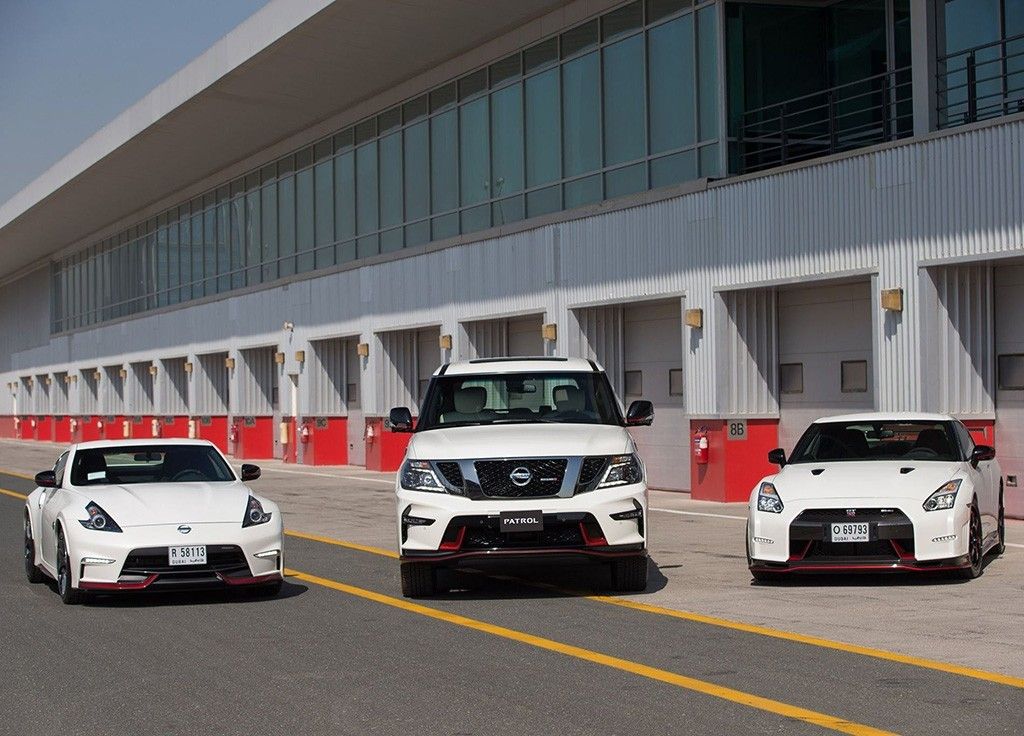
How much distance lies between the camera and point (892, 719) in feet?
24.2

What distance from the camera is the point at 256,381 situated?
4500 centimetres

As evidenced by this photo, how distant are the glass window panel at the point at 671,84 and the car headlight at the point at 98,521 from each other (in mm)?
15377

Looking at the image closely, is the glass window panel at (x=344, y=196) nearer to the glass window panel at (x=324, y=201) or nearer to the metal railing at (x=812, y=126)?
the glass window panel at (x=324, y=201)

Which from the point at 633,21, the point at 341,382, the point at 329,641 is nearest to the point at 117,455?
the point at 329,641

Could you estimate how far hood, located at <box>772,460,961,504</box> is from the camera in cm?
1255

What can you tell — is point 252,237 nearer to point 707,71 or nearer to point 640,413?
point 707,71

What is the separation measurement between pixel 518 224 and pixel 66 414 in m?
41.8

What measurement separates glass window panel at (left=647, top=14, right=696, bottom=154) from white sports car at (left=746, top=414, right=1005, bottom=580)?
1308 cm

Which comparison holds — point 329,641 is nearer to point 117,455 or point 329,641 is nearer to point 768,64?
point 117,455

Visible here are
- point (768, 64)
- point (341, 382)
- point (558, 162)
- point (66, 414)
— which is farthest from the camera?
point (66, 414)

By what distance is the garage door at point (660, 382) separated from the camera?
2569cm

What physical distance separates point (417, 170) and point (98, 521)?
81.3 ft

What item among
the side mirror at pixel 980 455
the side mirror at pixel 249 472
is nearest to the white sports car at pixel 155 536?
the side mirror at pixel 249 472

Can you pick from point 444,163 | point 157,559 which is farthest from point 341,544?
point 444,163
